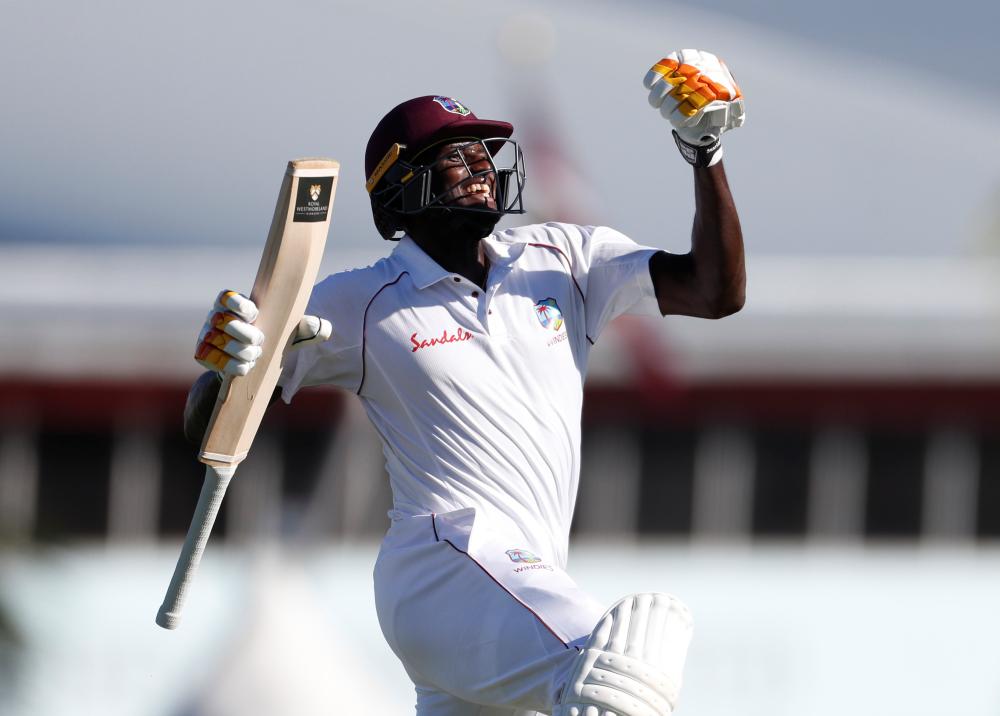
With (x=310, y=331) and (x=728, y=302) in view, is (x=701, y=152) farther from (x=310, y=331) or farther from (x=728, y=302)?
(x=310, y=331)

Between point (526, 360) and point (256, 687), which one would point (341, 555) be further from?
point (526, 360)

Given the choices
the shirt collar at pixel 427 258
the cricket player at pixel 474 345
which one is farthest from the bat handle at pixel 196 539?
the shirt collar at pixel 427 258

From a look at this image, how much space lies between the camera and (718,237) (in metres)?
3.73

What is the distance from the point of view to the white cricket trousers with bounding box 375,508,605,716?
3398 mm

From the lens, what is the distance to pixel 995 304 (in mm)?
19656

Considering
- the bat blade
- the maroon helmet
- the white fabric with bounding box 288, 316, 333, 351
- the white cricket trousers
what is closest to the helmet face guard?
the maroon helmet

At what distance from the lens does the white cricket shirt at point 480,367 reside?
3809 millimetres

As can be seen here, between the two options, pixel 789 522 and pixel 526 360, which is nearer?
pixel 526 360

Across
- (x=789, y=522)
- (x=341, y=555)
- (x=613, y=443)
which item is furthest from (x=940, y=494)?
(x=341, y=555)

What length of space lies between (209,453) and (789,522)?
13471 millimetres

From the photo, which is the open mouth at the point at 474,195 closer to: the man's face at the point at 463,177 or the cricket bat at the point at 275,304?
the man's face at the point at 463,177

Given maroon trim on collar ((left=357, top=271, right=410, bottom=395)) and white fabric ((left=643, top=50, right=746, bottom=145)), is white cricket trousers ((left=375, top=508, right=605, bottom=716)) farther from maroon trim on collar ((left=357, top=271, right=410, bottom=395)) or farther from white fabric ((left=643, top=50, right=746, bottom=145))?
white fabric ((left=643, top=50, right=746, bottom=145))

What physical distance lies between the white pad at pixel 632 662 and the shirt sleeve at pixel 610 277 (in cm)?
94

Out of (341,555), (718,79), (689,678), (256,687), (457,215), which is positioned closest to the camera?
(718,79)
